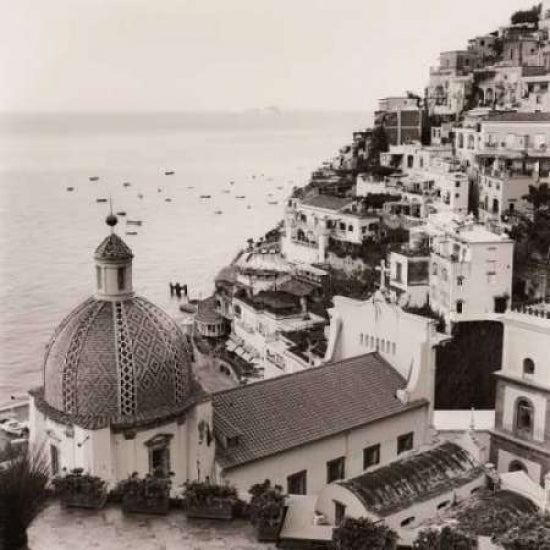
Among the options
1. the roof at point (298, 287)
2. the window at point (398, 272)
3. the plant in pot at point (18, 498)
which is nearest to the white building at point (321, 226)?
the roof at point (298, 287)

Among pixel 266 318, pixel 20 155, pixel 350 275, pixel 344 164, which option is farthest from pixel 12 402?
pixel 20 155

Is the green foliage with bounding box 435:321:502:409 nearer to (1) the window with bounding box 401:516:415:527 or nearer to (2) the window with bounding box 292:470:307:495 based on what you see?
(2) the window with bounding box 292:470:307:495

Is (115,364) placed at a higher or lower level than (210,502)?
higher

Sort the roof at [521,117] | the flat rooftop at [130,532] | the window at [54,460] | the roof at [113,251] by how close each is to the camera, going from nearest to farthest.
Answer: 1. the flat rooftop at [130,532]
2. the window at [54,460]
3. the roof at [113,251]
4. the roof at [521,117]

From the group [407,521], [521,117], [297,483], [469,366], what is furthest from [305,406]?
[521,117]

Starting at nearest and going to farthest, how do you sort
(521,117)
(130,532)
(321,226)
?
(130,532) < (521,117) < (321,226)

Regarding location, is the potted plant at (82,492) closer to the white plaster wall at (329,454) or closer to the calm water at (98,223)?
the white plaster wall at (329,454)

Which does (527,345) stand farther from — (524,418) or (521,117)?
(521,117)
